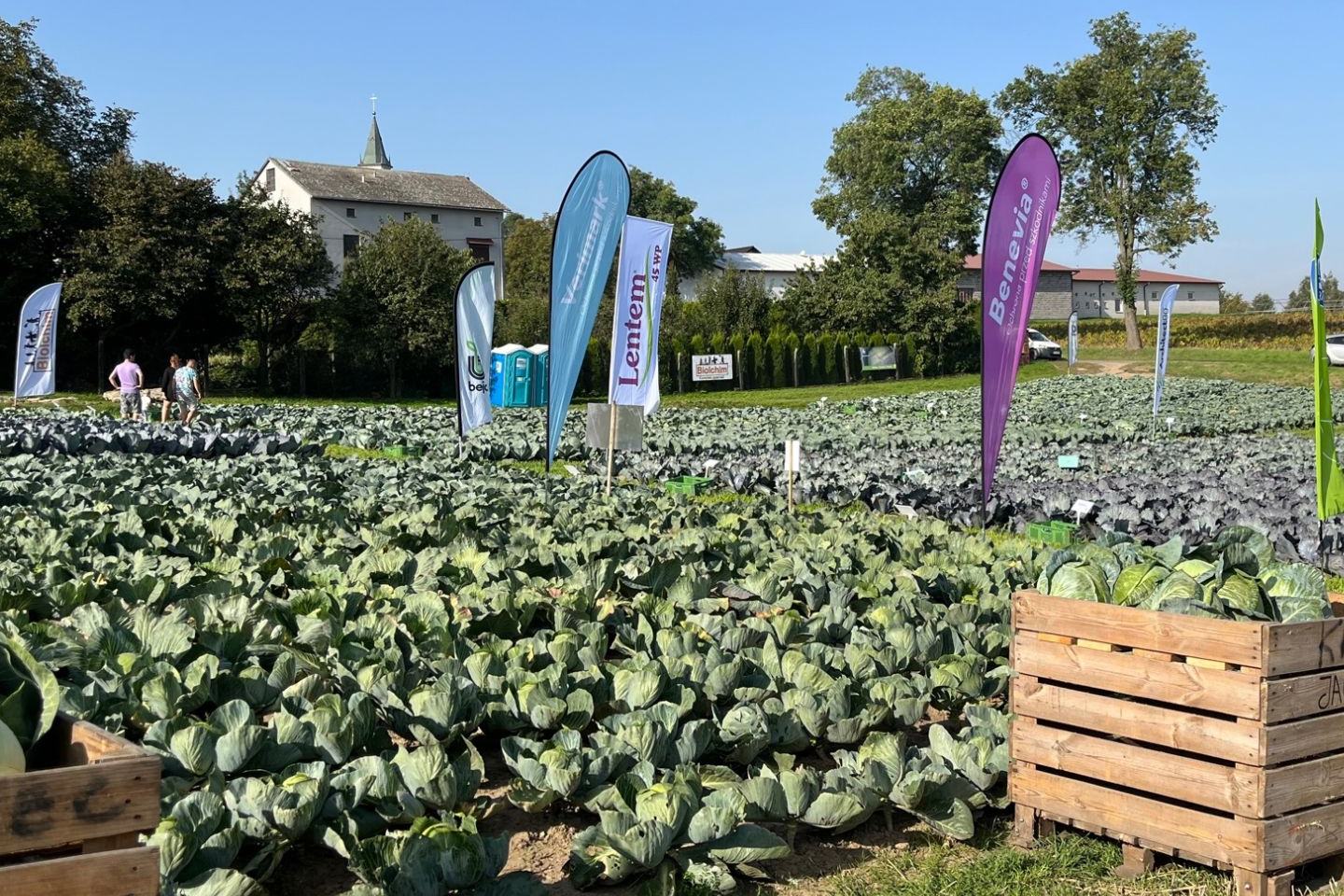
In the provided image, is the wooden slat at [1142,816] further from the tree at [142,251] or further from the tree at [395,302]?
the tree at [395,302]

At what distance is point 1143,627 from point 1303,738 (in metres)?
0.58

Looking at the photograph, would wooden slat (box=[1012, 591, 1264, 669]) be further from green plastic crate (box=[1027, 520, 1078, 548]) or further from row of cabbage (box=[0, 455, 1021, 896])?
green plastic crate (box=[1027, 520, 1078, 548])

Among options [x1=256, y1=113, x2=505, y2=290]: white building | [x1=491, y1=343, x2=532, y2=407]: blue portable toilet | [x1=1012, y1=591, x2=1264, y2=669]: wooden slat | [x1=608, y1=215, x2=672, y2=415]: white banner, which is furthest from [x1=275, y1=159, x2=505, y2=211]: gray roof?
[x1=1012, y1=591, x2=1264, y2=669]: wooden slat

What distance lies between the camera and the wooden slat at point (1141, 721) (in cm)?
394

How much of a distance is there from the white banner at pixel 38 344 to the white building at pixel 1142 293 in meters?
95.2

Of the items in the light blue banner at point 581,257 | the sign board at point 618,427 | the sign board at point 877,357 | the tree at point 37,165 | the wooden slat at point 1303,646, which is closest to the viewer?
the wooden slat at point 1303,646

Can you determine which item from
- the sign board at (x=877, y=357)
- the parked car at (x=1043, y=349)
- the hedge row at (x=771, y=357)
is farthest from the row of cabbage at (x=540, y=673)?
the parked car at (x=1043, y=349)

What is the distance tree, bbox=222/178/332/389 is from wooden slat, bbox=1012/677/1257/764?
40.5 meters

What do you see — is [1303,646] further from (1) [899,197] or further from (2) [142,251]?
(1) [899,197]

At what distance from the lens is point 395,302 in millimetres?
45375

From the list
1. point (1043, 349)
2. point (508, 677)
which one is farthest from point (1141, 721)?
point (1043, 349)

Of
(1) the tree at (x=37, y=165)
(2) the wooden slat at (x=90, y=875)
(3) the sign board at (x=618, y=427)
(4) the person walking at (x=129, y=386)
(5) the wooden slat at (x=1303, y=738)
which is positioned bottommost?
(5) the wooden slat at (x=1303, y=738)

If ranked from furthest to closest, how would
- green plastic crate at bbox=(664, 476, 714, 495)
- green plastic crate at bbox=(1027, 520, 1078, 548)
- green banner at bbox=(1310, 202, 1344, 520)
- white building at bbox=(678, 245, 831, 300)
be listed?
white building at bbox=(678, 245, 831, 300) < green plastic crate at bbox=(664, 476, 714, 495) < green plastic crate at bbox=(1027, 520, 1078, 548) < green banner at bbox=(1310, 202, 1344, 520)

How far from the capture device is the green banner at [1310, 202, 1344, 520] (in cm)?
691
